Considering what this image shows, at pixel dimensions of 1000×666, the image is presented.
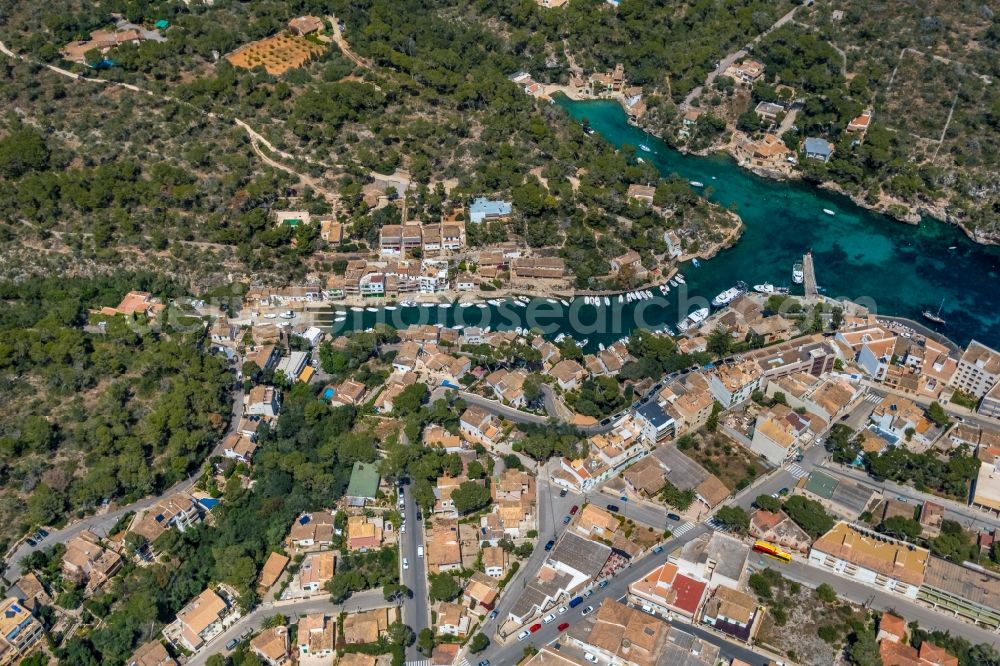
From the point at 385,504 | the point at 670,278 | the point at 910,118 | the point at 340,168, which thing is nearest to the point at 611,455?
the point at 385,504

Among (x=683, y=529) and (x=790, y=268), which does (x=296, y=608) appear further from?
(x=790, y=268)

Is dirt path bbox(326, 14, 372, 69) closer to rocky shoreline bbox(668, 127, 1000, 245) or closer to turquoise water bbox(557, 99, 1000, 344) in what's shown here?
turquoise water bbox(557, 99, 1000, 344)

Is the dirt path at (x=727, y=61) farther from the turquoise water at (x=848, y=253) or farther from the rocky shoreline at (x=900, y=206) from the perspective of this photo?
the rocky shoreline at (x=900, y=206)

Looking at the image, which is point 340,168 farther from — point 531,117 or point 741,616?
point 741,616

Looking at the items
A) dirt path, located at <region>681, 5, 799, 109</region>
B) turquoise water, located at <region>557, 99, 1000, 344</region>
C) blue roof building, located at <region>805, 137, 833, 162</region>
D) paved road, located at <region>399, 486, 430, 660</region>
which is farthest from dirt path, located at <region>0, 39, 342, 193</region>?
blue roof building, located at <region>805, 137, 833, 162</region>

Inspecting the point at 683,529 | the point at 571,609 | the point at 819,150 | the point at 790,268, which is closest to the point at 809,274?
the point at 790,268

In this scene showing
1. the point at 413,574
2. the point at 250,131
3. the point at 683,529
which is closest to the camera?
the point at 413,574
